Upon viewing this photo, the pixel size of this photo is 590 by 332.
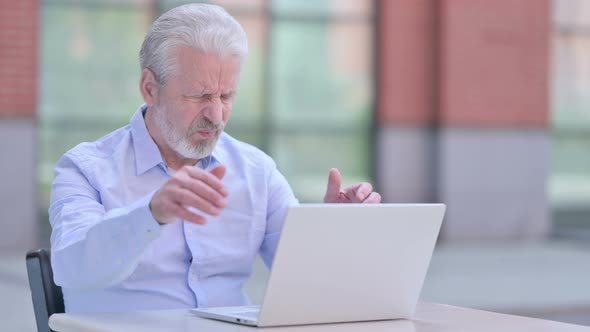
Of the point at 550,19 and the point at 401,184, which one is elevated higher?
the point at 550,19

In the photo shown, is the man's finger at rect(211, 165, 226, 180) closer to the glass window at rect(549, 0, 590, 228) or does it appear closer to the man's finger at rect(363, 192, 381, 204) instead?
the man's finger at rect(363, 192, 381, 204)

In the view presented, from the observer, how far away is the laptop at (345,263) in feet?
6.99

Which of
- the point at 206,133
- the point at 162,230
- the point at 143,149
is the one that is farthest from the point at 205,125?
the point at 162,230

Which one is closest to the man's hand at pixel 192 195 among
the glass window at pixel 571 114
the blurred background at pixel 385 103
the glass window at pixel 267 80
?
the blurred background at pixel 385 103

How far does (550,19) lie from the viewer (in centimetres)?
1133

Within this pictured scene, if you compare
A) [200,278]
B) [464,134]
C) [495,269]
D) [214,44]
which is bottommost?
[495,269]

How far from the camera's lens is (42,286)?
2691 mm

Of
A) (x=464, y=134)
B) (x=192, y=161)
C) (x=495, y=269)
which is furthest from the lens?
(x=464, y=134)

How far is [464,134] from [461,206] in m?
0.75

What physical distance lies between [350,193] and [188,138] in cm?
46

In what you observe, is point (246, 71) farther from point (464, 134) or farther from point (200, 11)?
point (200, 11)

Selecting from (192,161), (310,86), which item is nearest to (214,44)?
(192,161)

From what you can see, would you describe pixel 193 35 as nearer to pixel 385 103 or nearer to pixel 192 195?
pixel 192 195

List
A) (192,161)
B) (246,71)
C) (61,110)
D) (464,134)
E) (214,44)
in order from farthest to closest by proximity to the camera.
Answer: (464,134) < (246,71) < (61,110) < (192,161) < (214,44)
